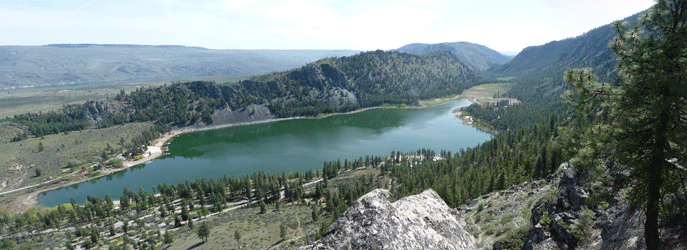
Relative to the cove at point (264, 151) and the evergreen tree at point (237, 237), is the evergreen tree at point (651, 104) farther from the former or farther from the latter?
the cove at point (264, 151)

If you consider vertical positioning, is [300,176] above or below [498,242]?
below

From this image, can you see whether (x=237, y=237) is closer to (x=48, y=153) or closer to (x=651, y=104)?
(x=651, y=104)

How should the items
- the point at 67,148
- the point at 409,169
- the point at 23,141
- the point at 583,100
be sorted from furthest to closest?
the point at 23,141 < the point at 67,148 < the point at 409,169 < the point at 583,100

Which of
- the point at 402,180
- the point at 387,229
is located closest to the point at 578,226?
the point at 387,229

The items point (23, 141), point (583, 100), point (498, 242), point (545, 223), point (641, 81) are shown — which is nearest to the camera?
point (641, 81)

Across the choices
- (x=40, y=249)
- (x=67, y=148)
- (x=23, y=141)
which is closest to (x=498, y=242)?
(x=40, y=249)

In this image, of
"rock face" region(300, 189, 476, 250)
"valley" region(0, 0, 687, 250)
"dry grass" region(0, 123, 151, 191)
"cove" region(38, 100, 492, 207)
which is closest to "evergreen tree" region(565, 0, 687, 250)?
"valley" region(0, 0, 687, 250)

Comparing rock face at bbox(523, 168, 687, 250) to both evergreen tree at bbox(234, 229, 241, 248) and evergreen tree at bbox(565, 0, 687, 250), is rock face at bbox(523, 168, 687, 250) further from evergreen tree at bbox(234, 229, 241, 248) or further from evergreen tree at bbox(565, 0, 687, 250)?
evergreen tree at bbox(234, 229, 241, 248)

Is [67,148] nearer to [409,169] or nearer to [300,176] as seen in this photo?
[300,176]
